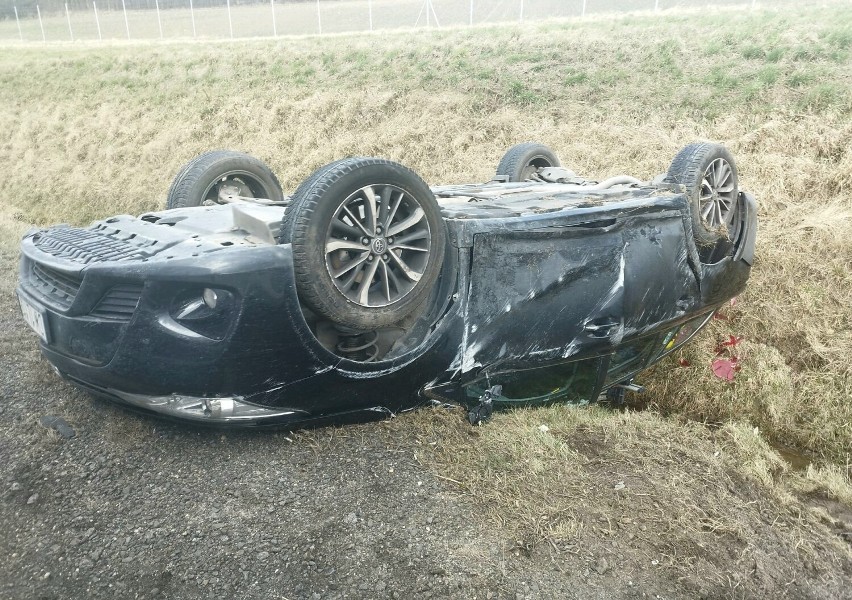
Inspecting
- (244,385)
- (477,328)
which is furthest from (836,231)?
(244,385)

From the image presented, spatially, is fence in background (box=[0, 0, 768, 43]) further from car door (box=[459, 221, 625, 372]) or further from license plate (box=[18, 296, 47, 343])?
license plate (box=[18, 296, 47, 343])

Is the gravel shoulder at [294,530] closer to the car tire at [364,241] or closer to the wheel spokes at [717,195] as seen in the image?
the car tire at [364,241]

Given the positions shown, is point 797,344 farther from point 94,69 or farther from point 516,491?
point 94,69

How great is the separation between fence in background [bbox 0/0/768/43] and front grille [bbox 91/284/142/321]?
51.0ft

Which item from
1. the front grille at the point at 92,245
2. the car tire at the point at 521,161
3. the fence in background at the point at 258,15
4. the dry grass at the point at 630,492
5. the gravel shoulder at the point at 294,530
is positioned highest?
the fence in background at the point at 258,15

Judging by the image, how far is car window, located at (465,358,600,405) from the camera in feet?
10.7

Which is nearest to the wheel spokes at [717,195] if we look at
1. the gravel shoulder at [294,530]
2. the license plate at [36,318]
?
the gravel shoulder at [294,530]

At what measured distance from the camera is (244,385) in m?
2.70

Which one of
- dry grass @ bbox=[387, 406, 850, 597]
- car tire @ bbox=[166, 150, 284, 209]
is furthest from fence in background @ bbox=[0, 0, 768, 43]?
dry grass @ bbox=[387, 406, 850, 597]

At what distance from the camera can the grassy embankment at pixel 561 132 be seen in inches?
181

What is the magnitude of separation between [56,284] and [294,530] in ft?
4.84

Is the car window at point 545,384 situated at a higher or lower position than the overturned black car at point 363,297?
lower

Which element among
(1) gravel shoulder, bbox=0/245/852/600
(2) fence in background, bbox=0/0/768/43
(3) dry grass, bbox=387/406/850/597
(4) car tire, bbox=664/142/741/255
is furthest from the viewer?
(2) fence in background, bbox=0/0/768/43

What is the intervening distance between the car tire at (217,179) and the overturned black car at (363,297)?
0.75 metres
